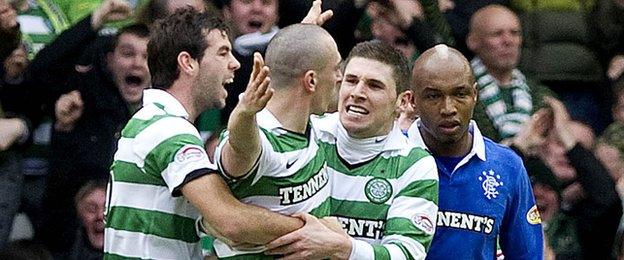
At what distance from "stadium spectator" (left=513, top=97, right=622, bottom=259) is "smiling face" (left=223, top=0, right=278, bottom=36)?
157 centimetres

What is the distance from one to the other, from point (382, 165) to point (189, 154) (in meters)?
0.82

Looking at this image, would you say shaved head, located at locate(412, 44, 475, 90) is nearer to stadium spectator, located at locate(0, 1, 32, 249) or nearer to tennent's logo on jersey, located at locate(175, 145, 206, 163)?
tennent's logo on jersey, located at locate(175, 145, 206, 163)

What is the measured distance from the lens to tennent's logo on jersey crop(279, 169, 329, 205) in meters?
5.56

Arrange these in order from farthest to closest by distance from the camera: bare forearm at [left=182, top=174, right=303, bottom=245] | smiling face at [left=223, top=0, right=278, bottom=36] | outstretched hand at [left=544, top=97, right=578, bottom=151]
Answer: outstretched hand at [left=544, top=97, right=578, bottom=151]
smiling face at [left=223, top=0, right=278, bottom=36]
bare forearm at [left=182, top=174, right=303, bottom=245]

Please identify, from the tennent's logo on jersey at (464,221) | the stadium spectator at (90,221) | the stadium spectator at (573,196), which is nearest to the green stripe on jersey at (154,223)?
the tennent's logo on jersey at (464,221)

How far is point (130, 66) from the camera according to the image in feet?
28.0

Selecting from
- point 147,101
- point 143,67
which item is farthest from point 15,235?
point 147,101

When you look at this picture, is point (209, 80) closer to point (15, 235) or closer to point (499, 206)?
point (499, 206)

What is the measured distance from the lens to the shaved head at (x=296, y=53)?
5551 mm

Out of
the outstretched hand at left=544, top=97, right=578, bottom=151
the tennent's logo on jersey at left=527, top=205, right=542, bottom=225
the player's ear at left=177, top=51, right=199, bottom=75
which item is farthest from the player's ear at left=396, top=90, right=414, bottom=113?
the outstretched hand at left=544, top=97, right=578, bottom=151

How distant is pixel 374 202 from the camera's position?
5949 mm

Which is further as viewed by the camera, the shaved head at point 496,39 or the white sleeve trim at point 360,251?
the shaved head at point 496,39

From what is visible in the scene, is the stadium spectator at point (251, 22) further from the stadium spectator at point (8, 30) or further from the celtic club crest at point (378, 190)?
the celtic club crest at point (378, 190)

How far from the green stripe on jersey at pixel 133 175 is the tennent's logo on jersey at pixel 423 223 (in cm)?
89
